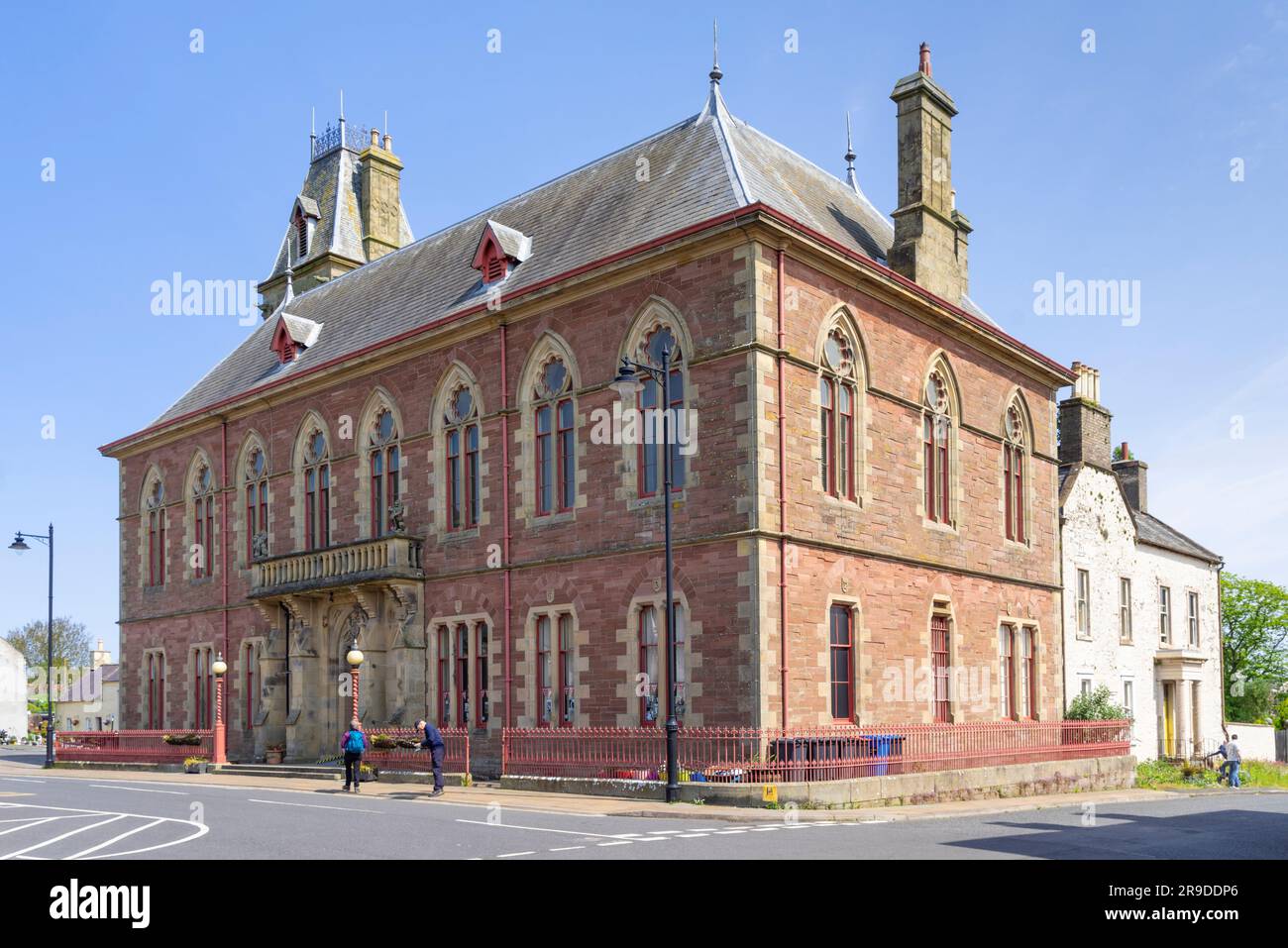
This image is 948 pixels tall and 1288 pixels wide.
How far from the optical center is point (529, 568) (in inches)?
1074

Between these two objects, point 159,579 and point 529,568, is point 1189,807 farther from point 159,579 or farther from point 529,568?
point 159,579

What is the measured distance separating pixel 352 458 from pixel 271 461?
4.09m

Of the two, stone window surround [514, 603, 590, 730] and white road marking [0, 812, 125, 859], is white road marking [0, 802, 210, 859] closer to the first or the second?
white road marking [0, 812, 125, 859]

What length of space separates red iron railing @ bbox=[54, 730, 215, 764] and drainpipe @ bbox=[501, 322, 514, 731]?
11.3 meters

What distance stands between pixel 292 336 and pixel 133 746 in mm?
13059

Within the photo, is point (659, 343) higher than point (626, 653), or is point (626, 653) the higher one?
point (659, 343)

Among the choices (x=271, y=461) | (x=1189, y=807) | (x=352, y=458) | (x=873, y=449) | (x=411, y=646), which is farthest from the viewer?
(x=271, y=461)

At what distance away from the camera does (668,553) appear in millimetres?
21016

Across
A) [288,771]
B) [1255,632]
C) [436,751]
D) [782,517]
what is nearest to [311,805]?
[436,751]

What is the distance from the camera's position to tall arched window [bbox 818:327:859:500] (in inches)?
992

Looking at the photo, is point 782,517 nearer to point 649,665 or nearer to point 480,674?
point 649,665

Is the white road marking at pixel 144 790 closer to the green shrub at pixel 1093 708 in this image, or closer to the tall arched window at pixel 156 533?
the tall arched window at pixel 156 533
